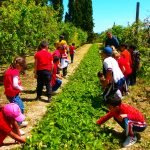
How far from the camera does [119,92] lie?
11.1m

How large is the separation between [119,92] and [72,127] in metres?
2.32

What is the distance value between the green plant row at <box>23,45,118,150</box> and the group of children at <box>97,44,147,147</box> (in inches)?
15.9

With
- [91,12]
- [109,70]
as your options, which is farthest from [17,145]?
[91,12]

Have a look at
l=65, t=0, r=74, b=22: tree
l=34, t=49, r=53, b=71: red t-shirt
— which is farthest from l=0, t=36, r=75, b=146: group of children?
l=65, t=0, r=74, b=22: tree

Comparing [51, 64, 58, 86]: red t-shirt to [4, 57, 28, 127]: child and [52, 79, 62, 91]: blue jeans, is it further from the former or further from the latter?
[4, 57, 28, 127]: child

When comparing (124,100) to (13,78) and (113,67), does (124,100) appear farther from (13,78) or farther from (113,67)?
(13,78)

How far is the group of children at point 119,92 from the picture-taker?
8898mm

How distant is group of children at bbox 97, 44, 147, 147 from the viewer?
8.90 metres

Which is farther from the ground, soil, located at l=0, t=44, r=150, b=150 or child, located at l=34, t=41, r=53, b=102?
child, located at l=34, t=41, r=53, b=102

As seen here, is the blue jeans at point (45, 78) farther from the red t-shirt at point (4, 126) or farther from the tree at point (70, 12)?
the tree at point (70, 12)

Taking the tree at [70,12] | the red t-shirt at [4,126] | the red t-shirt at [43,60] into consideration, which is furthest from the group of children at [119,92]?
the tree at [70,12]

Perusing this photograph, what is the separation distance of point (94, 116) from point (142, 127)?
7.25 feet

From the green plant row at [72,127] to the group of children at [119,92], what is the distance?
0.40m

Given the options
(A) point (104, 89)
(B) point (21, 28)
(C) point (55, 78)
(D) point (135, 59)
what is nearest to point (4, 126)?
(A) point (104, 89)
